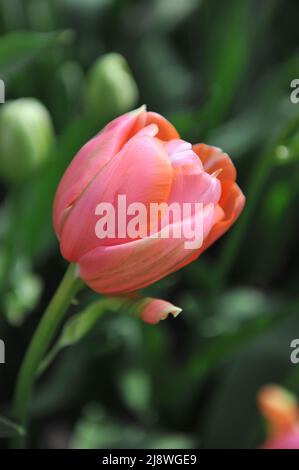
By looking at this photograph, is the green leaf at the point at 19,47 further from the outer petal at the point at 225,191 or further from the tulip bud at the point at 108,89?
the outer petal at the point at 225,191

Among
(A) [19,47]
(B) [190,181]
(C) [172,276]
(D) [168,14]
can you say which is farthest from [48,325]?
(D) [168,14]

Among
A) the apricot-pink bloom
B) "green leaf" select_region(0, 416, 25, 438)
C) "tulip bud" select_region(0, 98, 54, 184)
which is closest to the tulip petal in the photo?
the apricot-pink bloom

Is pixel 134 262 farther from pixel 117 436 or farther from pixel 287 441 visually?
pixel 117 436

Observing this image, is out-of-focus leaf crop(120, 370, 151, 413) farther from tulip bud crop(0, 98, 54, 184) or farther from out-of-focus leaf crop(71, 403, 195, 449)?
tulip bud crop(0, 98, 54, 184)

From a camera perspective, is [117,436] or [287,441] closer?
[287,441]

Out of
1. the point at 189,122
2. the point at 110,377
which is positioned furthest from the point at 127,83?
the point at 110,377

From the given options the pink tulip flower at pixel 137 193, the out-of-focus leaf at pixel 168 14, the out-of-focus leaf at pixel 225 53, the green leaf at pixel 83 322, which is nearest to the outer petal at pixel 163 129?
the pink tulip flower at pixel 137 193
